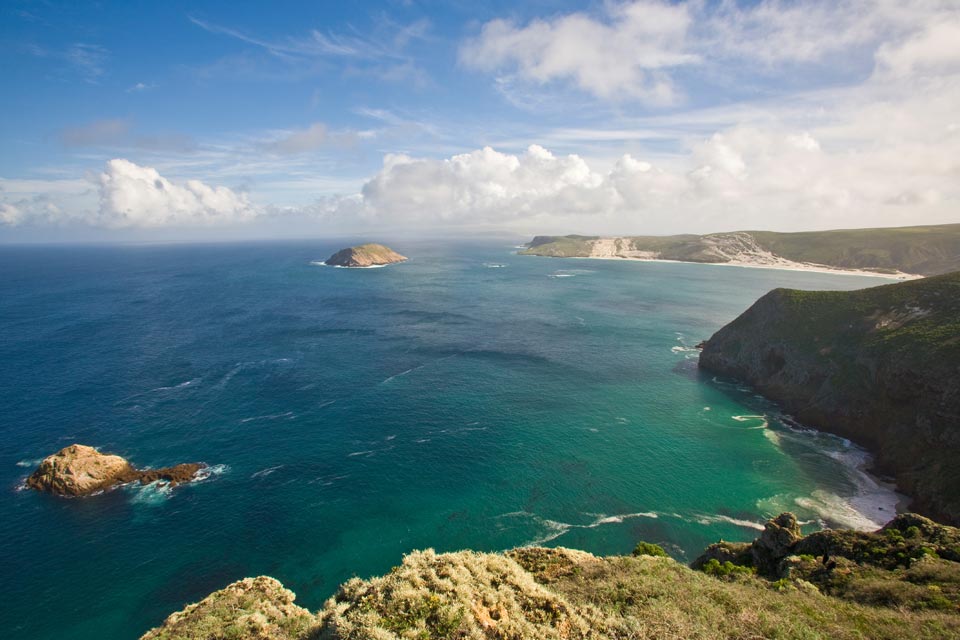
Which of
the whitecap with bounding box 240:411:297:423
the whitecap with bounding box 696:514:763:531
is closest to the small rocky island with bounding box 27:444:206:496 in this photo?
the whitecap with bounding box 240:411:297:423

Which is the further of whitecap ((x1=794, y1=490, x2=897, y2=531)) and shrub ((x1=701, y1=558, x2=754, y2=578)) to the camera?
whitecap ((x1=794, y1=490, x2=897, y2=531))

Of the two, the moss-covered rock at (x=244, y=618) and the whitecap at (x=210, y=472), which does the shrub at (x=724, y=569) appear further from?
the whitecap at (x=210, y=472)

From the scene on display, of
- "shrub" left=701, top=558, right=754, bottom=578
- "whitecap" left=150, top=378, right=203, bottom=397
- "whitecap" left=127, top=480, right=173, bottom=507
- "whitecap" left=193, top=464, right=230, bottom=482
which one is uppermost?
"shrub" left=701, top=558, right=754, bottom=578

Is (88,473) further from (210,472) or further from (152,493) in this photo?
(210,472)

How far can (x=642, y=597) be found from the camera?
2955 centimetres

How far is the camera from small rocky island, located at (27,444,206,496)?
2443 inches

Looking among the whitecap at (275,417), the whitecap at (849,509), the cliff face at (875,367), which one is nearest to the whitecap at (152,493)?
the whitecap at (275,417)

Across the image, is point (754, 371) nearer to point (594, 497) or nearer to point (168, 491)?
point (594, 497)

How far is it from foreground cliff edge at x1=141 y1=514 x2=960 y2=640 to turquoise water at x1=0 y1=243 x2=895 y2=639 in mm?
13064

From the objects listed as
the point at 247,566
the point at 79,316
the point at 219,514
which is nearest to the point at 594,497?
the point at 247,566

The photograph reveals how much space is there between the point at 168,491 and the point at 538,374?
75.4 meters

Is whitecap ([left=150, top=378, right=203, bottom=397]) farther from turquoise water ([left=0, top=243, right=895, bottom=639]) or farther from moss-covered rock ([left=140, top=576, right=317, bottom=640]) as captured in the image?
moss-covered rock ([left=140, top=576, right=317, bottom=640])

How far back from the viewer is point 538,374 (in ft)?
348

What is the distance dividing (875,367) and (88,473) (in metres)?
132
